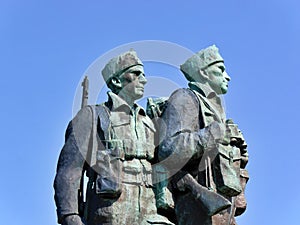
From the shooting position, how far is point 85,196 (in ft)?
31.6

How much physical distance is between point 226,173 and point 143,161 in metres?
1.06

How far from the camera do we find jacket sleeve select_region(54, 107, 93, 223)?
933 centimetres

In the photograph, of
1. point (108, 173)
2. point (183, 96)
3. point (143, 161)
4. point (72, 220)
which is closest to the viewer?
point (72, 220)

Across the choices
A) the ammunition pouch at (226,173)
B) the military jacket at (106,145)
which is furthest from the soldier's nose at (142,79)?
the ammunition pouch at (226,173)

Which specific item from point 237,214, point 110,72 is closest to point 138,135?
point 110,72

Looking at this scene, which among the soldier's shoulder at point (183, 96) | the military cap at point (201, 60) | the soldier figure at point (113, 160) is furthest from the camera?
the military cap at point (201, 60)

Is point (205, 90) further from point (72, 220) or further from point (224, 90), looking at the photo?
point (72, 220)

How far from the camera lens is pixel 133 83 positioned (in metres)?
10.0

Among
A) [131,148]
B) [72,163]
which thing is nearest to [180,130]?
[131,148]

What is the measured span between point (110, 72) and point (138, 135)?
3.20 feet

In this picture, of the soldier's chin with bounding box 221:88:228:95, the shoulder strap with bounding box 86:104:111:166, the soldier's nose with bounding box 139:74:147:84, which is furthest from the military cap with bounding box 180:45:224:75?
the shoulder strap with bounding box 86:104:111:166

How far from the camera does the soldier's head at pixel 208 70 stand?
1041 centimetres

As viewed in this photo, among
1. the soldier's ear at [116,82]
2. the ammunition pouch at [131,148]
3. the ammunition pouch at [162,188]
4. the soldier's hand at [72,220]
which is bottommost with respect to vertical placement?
the soldier's hand at [72,220]

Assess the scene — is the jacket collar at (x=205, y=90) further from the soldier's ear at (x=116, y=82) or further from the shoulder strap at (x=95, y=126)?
the shoulder strap at (x=95, y=126)
